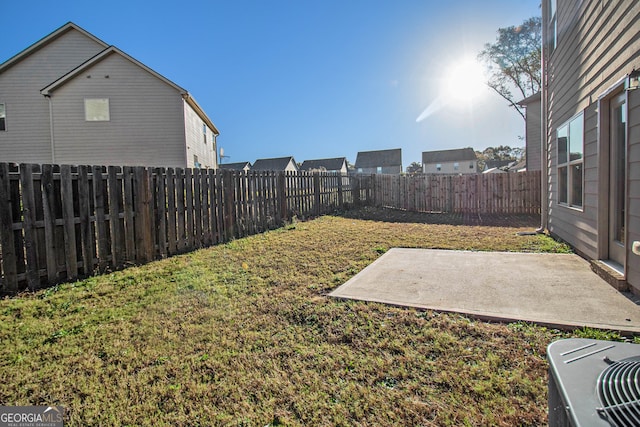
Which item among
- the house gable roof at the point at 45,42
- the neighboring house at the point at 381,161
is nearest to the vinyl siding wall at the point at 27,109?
the house gable roof at the point at 45,42

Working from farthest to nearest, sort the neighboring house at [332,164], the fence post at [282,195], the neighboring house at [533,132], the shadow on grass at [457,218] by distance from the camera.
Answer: the neighboring house at [332,164], the neighboring house at [533,132], the shadow on grass at [457,218], the fence post at [282,195]

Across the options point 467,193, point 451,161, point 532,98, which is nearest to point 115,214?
point 467,193

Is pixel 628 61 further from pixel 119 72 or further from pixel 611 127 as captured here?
pixel 119 72

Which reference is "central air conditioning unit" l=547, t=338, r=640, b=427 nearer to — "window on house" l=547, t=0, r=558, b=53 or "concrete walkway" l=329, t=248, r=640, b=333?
"concrete walkway" l=329, t=248, r=640, b=333

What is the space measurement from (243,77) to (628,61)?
671 inches

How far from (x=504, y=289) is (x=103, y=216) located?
5334 millimetres

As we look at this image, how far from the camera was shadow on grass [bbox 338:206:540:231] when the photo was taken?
9.40 metres

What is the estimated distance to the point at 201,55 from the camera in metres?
15.0

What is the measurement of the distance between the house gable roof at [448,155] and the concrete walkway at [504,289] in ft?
163

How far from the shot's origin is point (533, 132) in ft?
56.2

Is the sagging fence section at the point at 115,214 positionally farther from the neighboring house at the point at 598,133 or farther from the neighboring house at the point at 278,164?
the neighboring house at the point at 278,164

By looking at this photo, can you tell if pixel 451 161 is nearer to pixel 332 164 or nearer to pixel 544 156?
pixel 332 164

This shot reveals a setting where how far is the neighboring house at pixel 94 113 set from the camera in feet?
44.1

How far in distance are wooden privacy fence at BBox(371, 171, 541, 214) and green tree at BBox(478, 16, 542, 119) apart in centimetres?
1541
